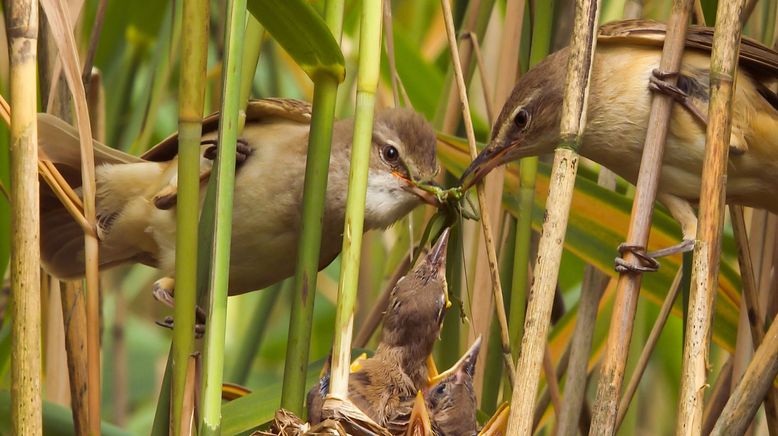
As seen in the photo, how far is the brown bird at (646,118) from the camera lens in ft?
6.85

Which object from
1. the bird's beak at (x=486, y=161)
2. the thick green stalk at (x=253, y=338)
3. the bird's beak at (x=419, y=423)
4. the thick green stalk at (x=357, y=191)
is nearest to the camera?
the thick green stalk at (x=357, y=191)

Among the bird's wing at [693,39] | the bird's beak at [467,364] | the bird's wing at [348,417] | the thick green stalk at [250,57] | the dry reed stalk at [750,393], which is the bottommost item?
the bird's beak at [467,364]

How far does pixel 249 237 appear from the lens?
7.79 feet

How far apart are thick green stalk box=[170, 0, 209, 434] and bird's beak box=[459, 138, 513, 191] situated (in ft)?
2.62

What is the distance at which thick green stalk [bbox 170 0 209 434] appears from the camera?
4.33 ft

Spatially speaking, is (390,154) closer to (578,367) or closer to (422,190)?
(422,190)

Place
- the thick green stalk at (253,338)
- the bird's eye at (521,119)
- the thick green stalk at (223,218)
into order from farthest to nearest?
1. the thick green stalk at (253,338)
2. the bird's eye at (521,119)
3. the thick green stalk at (223,218)

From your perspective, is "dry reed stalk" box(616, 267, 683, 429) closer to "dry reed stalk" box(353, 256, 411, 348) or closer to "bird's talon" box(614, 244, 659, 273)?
"bird's talon" box(614, 244, 659, 273)

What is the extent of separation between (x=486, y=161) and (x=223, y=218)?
37.7 inches

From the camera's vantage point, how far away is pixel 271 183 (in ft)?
7.78

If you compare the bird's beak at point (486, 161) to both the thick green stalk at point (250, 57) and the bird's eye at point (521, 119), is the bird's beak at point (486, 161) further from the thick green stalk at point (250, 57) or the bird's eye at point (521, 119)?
the thick green stalk at point (250, 57)

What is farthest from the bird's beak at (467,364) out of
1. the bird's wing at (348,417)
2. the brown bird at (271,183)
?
the bird's wing at (348,417)

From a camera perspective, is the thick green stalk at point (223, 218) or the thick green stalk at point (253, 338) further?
the thick green stalk at point (253, 338)

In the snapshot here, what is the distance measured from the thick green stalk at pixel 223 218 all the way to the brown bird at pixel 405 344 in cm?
74
